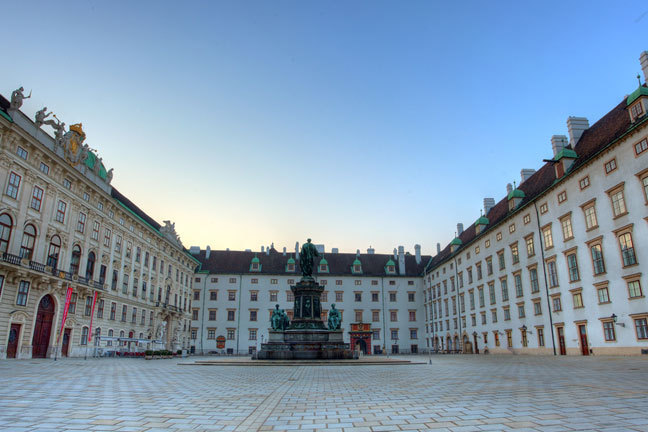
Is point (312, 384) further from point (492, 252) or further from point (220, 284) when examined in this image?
point (220, 284)

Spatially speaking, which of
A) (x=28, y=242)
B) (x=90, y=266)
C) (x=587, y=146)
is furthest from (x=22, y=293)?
(x=587, y=146)

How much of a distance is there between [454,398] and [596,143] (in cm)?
3069

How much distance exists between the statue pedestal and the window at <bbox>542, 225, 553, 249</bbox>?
20415mm

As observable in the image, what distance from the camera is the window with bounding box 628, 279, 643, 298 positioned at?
25.7 m

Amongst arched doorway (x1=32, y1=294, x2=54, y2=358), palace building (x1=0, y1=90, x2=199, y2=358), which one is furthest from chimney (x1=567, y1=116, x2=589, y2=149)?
arched doorway (x1=32, y1=294, x2=54, y2=358)

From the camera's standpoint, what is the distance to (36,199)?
30875 mm

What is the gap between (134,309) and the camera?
47344 mm

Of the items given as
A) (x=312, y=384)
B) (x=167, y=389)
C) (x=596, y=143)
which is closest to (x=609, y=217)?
(x=596, y=143)

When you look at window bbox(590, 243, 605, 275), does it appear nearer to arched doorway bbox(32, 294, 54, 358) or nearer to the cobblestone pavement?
the cobblestone pavement

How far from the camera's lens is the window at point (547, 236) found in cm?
3528

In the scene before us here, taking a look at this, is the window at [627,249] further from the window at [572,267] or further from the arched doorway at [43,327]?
the arched doorway at [43,327]

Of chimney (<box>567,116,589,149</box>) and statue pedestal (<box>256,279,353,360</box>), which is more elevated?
chimney (<box>567,116,589,149</box>)

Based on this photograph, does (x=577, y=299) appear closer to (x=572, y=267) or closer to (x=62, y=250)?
(x=572, y=267)

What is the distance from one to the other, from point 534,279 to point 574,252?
254 inches
